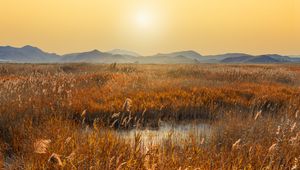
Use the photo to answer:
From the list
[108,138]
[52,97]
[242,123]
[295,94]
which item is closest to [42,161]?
[108,138]

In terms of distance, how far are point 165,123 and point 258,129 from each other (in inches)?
83.2

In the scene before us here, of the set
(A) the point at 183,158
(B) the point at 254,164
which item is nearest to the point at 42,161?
(A) the point at 183,158

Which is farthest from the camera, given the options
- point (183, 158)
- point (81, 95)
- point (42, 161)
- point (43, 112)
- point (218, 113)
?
point (81, 95)

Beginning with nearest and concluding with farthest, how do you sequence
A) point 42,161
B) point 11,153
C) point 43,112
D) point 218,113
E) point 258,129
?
point 42,161 → point 11,153 → point 258,129 → point 43,112 → point 218,113

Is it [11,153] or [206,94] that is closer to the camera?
[11,153]

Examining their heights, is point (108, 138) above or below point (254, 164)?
above

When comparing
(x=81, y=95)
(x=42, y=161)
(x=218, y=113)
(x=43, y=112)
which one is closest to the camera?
(x=42, y=161)

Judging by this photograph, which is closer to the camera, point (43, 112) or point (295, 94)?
point (43, 112)

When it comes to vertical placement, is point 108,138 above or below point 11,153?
above

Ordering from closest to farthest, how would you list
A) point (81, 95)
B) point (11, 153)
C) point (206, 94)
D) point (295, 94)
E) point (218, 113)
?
point (11, 153) → point (218, 113) → point (81, 95) → point (206, 94) → point (295, 94)

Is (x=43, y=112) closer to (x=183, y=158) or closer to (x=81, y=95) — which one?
(x=81, y=95)

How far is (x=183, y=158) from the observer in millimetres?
4367

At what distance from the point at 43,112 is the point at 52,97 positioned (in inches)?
72.8

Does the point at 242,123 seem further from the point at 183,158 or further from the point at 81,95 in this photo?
the point at 81,95
